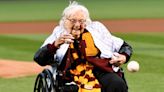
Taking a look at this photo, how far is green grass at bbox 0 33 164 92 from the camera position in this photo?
9.45m

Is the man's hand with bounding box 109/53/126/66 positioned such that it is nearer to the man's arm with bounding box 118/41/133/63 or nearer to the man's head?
the man's arm with bounding box 118/41/133/63

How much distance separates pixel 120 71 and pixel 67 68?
1.76 ft

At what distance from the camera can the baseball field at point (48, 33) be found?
10.0m

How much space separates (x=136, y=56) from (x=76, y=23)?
687cm

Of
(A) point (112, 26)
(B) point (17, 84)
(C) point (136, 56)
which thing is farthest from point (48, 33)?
(B) point (17, 84)

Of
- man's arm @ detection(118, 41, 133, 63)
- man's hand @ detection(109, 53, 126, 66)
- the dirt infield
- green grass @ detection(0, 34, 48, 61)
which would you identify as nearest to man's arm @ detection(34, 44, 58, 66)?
man's hand @ detection(109, 53, 126, 66)

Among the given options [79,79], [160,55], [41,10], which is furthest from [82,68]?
[41,10]

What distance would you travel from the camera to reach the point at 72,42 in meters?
6.25

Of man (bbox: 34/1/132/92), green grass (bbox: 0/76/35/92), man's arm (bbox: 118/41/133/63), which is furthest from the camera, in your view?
green grass (bbox: 0/76/35/92)

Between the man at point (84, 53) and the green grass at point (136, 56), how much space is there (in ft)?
8.88

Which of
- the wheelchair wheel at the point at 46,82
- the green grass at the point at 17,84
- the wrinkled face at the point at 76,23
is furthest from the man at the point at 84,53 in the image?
the green grass at the point at 17,84

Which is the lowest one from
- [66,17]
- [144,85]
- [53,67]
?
[144,85]

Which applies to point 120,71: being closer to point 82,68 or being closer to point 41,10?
point 82,68

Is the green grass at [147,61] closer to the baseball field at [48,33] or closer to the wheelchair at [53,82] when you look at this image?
the baseball field at [48,33]
